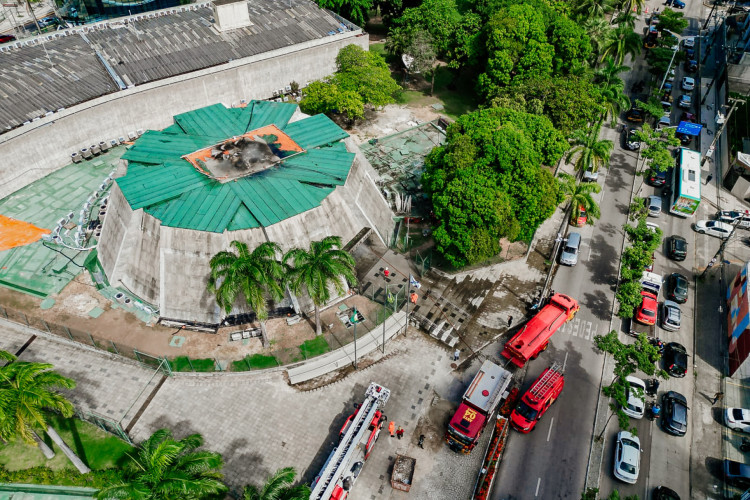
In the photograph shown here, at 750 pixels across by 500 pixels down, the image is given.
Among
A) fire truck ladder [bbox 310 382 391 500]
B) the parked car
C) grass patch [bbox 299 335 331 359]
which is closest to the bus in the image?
the parked car

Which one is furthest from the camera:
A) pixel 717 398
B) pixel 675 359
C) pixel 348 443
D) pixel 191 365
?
pixel 675 359

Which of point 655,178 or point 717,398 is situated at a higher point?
point 655,178

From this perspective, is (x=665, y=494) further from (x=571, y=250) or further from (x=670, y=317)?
(x=571, y=250)

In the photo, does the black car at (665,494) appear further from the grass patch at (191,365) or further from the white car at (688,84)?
the white car at (688,84)

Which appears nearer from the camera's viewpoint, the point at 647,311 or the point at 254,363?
the point at 254,363

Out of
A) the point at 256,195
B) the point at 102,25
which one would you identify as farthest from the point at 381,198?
the point at 102,25

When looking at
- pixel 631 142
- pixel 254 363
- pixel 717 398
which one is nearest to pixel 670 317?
pixel 717 398

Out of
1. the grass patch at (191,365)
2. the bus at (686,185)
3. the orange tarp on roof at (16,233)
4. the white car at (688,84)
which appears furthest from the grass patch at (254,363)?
the white car at (688,84)
